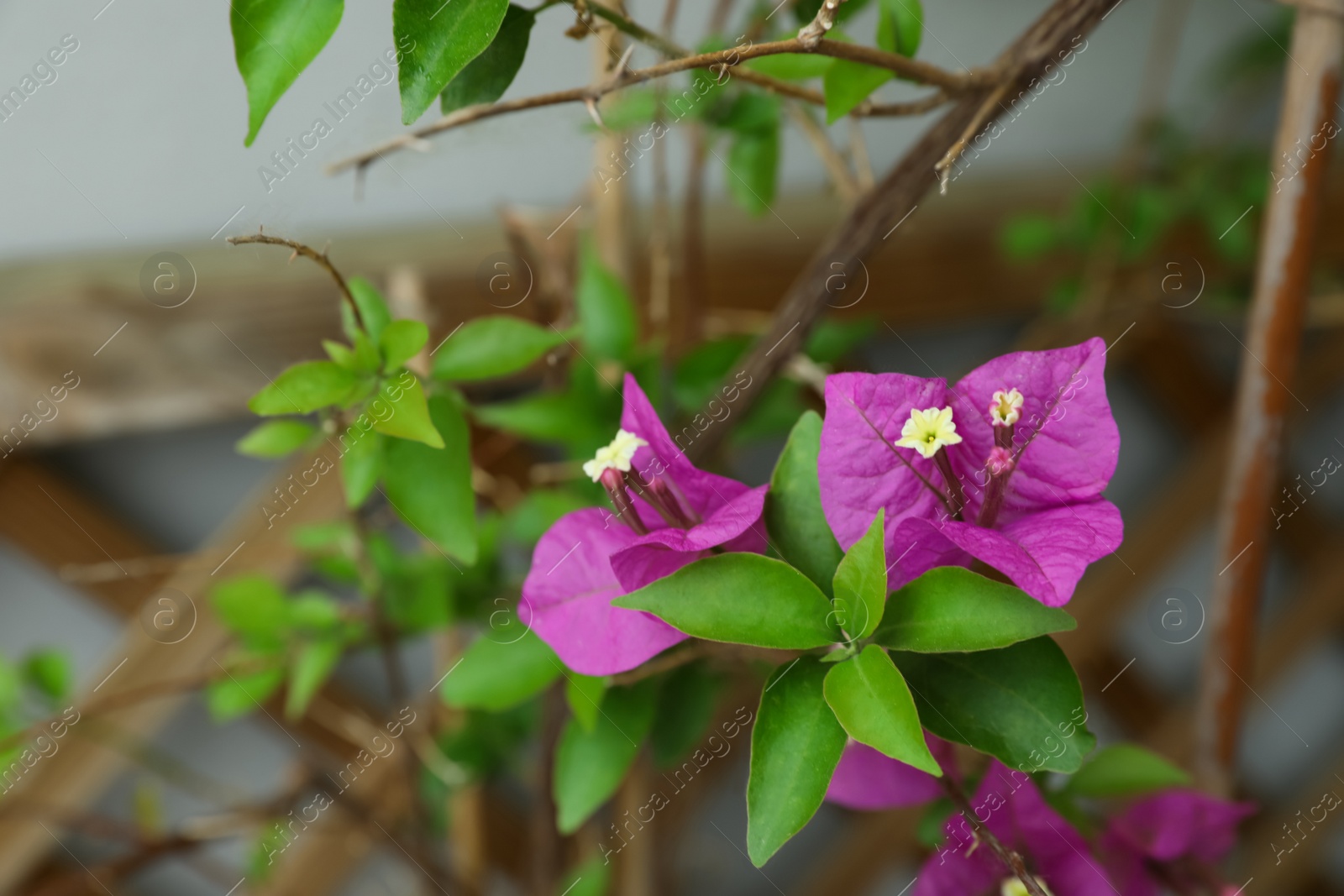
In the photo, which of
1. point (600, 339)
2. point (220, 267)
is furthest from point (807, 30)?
point (220, 267)

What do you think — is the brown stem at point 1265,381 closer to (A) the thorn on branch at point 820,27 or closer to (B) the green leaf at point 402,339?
(A) the thorn on branch at point 820,27

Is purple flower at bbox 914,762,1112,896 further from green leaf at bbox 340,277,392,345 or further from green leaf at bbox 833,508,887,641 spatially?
green leaf at bbox 340,277,392,345

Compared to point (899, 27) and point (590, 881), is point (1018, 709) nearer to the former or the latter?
point (899, 27)

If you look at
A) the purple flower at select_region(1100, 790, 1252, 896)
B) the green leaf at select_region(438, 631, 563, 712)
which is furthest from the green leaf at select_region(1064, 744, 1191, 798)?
the green leaf at select_region(438, 631, 563, 712)

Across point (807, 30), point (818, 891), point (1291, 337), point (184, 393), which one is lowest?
point (818, 891)

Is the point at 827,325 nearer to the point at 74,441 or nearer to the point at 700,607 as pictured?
the point at 700,607
